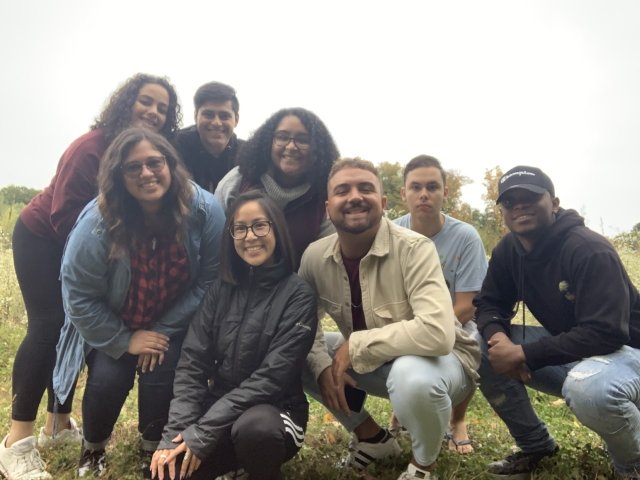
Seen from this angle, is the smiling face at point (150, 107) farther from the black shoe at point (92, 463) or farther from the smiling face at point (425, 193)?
the black shoe at point (92, 463)

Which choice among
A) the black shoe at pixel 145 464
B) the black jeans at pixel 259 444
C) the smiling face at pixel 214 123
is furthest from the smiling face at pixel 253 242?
the black shoe at pixel 145 464

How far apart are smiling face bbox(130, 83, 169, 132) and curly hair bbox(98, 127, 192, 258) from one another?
1.99ft

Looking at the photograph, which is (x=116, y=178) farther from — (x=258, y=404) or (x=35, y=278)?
(x=258, y=404)

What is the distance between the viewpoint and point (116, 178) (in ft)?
10.8

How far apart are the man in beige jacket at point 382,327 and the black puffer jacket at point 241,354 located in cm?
24

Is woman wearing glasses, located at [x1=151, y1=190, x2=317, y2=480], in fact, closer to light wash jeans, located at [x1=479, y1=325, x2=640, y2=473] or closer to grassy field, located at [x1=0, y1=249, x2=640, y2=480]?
grassy field, located at [x1=0, y1=249, x2=640, y2=480]

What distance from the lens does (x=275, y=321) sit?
3143 millimetres

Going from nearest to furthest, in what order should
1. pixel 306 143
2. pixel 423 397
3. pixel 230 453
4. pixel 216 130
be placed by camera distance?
pixel 423 397 → pixel 230 453 → pixel 306 143 → pixel 216 130

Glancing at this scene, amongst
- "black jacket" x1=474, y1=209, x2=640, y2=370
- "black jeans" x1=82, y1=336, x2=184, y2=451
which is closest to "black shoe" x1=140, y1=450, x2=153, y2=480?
"black jeans" x1=82, y1=336, x2=184, y2=451

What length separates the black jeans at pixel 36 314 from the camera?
3.61m

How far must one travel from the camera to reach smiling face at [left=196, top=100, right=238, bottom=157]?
438 centimetres

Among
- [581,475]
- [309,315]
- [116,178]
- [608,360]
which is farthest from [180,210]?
[581,475]

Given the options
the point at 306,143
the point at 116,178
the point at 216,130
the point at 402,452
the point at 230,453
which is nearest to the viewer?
the point at 230,453

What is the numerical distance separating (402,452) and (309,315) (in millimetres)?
1177
